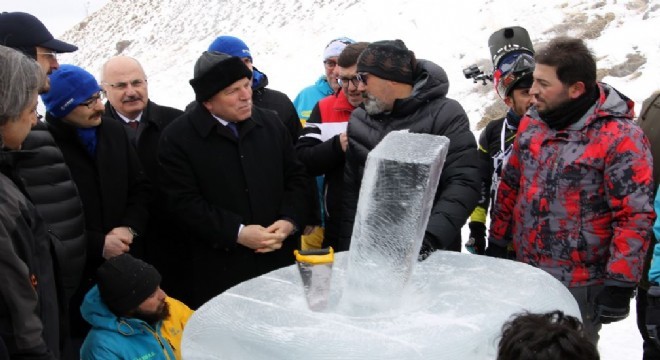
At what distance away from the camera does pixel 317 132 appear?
3.62 metres

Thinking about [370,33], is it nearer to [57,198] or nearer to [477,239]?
[477,239]

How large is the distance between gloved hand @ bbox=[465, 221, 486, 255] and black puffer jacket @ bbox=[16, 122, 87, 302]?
6.27ft

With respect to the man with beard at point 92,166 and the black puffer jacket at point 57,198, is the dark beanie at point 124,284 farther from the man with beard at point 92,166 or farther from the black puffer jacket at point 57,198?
the man with beard at point 92,166

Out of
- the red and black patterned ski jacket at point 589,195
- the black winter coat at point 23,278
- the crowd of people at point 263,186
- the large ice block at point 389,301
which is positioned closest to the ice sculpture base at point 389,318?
the large ice block at point 389,301

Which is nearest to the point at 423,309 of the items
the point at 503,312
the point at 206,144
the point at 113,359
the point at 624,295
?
the point at 503,312

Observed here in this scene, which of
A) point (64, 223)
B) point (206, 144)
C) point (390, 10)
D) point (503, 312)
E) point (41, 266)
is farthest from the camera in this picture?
point (390, 10)

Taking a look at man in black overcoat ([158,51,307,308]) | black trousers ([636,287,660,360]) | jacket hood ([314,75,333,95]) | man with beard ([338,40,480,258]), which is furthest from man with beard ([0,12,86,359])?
black trousers ([636,287,660,360])

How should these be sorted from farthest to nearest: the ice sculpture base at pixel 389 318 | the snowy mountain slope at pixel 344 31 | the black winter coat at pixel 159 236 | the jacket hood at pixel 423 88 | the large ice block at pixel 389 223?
the snowy mountain slope at pixel 344 31 < the black winter coat at pixel 159 236 < the jacket hood at pixel 423 88 < the large ice block at pixel 389 223 < the ice sculpture base at pixel 389 318

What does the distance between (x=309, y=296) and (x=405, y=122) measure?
1.06 m

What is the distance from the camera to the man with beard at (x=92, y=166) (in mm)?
3029

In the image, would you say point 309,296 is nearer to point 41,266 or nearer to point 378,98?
point 41,266

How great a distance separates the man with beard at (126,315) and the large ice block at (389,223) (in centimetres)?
104

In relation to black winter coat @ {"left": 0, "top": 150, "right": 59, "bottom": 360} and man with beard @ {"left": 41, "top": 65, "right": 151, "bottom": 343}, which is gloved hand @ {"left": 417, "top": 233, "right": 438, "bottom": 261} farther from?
man with beard @ {"left": 41, "top": 65, "right": 151, "bottom": 343}

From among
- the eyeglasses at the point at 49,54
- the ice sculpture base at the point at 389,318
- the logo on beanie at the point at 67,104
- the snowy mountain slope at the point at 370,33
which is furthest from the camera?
the snowy mountain slope at the point at 370,33
